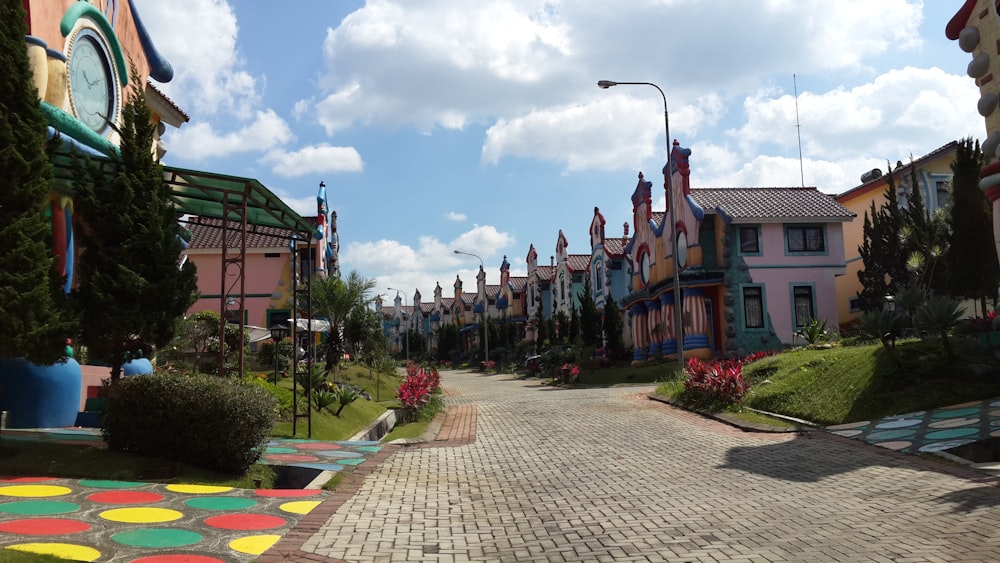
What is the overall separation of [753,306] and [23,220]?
92.0 ft

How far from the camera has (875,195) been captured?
35.4m

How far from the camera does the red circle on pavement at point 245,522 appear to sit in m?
6.78

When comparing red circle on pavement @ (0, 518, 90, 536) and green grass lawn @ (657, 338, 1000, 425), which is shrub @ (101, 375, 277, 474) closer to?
red circle on pavement @ (0, 518, 90, 536)

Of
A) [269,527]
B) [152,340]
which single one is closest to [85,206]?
[152,340]

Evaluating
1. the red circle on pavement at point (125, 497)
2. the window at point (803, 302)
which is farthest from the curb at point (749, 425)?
the window at point (803, 302)

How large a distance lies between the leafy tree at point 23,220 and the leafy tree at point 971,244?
20.4 metres

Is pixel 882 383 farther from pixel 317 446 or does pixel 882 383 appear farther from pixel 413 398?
pixel 413 398

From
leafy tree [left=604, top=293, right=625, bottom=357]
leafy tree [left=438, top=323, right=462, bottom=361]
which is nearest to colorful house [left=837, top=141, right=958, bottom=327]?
leafy tree [left=604, top=293, right=625, bottom=357]

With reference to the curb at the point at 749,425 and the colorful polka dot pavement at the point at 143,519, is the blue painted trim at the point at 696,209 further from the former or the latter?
the colorful polka dot pavement at the point at 143,519

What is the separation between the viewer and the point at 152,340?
10.8 m

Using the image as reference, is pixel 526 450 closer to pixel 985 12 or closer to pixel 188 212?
pixel 188 212

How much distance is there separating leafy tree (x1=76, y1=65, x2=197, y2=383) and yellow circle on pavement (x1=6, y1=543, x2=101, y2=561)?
506 cm

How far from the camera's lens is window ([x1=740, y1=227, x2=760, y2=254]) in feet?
104

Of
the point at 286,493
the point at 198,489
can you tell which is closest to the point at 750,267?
the point at 286,493
